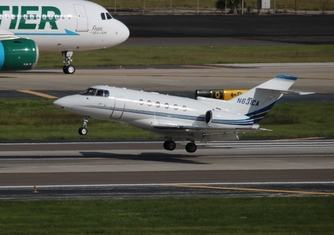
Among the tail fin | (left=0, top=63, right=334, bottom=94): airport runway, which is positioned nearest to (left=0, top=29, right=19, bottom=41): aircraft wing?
(left=0, top=63, right=334, bottom=94): airport runway

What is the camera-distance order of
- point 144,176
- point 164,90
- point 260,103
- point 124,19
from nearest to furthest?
point 144,176, point 260,103, point 164,90, point 124,19

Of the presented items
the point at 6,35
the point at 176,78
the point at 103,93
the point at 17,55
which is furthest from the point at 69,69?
the point at 103,93

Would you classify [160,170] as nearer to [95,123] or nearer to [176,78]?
[95,123]

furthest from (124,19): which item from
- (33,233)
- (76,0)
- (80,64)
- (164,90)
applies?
(33,233)

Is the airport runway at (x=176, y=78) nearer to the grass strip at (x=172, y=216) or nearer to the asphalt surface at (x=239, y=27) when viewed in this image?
the asphalt surface at (x=239, y=27)

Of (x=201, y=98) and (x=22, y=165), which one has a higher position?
(x=201, y=98)

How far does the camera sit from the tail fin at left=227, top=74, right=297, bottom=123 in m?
36.9

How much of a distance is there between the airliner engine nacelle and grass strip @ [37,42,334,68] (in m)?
15.7

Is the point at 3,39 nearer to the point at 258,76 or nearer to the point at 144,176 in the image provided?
the point at 258,76

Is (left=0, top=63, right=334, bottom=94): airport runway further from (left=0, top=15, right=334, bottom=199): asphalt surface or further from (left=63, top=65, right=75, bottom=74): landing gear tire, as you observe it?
(left=63, top=65, right=75, bottom=74): landing gear tire

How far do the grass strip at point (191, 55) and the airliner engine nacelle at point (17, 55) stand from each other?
15663mm

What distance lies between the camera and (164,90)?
58.6 m

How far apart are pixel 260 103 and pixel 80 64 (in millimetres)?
39962

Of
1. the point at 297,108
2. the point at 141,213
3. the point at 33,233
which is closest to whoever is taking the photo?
the point at 33,233
